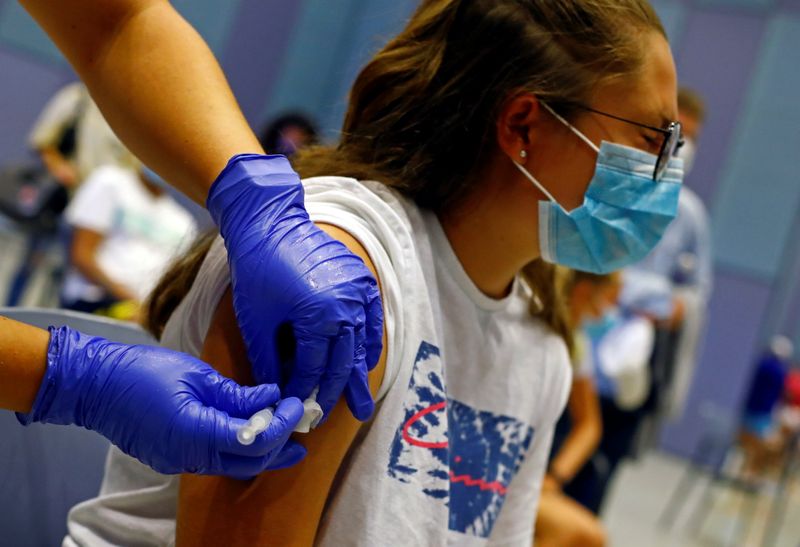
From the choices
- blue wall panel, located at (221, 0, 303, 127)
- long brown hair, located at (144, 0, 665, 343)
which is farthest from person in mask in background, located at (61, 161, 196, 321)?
blue wall panel, located at (221, 0, 303, 127)

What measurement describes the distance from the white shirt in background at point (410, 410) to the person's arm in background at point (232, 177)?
9 centimetres

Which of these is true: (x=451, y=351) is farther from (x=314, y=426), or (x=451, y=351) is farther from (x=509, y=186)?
(x=314, y=426)

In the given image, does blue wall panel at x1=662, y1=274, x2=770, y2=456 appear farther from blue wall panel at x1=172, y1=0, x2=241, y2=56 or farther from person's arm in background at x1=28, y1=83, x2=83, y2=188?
person's arm in background at x1=28, y1=83, x2=83, y2=188

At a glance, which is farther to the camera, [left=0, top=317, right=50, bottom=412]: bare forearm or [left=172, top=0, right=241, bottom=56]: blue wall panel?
[left=172, top=0, right=241, bottom=56]: blue wall panel

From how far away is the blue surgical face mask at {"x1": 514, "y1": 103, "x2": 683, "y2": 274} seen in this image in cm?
116

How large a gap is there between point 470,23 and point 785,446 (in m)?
4.75

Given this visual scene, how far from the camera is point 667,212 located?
1.22 m

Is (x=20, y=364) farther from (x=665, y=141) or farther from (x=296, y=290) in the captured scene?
(x=665, y=141)

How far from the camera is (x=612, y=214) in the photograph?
1188 millimetres

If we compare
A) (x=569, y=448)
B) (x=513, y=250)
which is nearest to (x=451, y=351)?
(x=513, y=250)

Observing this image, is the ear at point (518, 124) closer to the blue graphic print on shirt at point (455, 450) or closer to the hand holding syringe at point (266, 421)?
the blue graphic print on shirt at point (455, 450)

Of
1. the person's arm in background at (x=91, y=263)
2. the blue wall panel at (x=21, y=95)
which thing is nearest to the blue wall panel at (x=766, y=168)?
the blue wall panel at (x=21, y=95)

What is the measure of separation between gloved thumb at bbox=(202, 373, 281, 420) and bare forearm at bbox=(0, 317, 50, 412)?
0.13m

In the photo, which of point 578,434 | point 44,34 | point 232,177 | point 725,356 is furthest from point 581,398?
point 725,356
